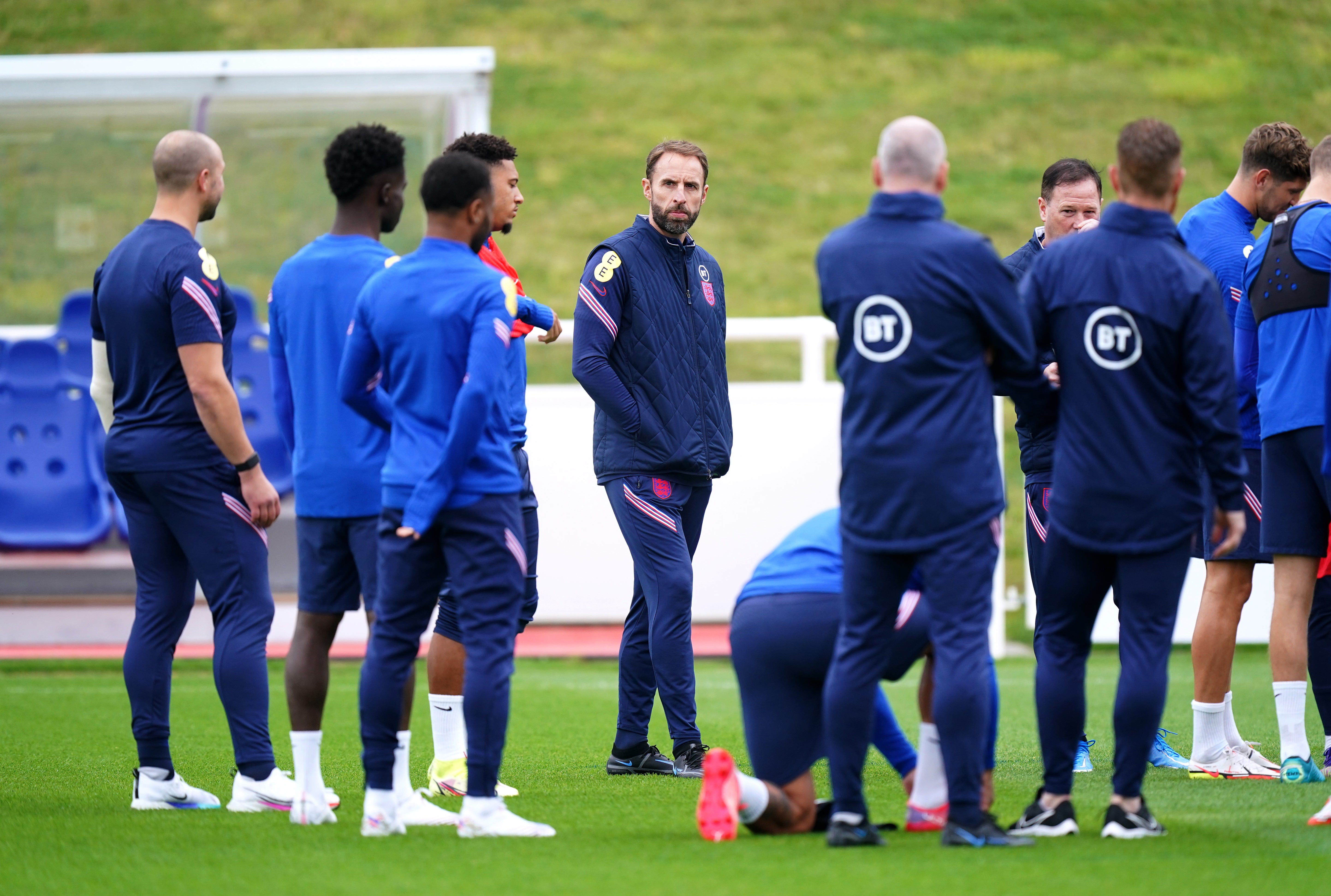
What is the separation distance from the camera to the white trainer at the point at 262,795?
486 centimetres

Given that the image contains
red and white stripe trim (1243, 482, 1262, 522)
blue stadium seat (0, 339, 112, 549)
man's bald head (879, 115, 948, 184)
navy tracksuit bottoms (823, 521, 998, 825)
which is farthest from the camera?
blue stadium seat (0, 339, 112, 549)

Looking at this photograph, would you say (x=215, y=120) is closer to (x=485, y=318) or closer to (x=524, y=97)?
(x=485, y=318)

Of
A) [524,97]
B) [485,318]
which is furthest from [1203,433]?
[524,97]

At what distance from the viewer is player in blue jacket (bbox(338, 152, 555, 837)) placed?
4.12 m

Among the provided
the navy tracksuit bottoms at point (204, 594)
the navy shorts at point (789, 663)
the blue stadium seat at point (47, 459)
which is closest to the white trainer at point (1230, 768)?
the navy shorts at point (789, 663)

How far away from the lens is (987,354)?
4.03 metres

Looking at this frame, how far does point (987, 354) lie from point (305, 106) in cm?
826

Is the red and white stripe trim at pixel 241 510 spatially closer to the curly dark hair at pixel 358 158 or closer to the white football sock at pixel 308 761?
the white football sock at pixel 308 761

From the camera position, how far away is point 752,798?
13.7 ft

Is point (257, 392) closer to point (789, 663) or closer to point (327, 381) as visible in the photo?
point (327, 381)

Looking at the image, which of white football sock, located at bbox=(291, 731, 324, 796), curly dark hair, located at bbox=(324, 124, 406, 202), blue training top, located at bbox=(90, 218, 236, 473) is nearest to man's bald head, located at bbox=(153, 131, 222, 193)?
blue training top, located at bbox=(90, 218, 236, 473)

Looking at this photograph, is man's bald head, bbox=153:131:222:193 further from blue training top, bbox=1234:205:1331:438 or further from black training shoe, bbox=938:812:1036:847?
blue training top, bbox=1234:205:1331:438

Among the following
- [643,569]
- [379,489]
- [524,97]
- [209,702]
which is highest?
[524,97]

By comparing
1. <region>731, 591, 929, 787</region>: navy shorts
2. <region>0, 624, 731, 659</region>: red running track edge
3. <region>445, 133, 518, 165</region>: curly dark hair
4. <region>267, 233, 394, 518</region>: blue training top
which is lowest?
<region>0, 624, 731, 659</region>: red running track edge
